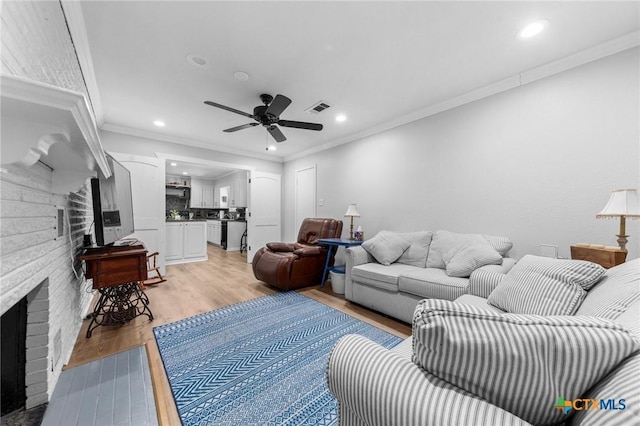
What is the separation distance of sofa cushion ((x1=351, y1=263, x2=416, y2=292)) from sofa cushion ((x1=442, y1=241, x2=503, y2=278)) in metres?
0.46

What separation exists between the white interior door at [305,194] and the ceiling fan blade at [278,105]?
7.83 feet

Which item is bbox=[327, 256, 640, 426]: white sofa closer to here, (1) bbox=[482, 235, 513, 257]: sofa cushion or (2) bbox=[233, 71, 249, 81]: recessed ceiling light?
(1) bbox=[482, 235, 513, 257]: sofa cushion

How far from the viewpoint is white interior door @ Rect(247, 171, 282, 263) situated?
17.3ft

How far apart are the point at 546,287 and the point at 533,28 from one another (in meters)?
1.92

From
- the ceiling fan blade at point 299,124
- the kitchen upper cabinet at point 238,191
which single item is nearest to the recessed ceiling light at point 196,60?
the ceiling fan blade at point 299,124

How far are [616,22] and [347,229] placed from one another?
356cm

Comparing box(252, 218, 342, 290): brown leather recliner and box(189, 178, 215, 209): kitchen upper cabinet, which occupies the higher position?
box(189, 178, 215, 209): kitchen upper cabinet

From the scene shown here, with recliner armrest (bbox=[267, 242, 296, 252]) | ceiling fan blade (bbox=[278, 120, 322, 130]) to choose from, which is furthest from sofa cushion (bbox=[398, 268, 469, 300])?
ceiling fan blade (bbox=[278, 120, 322, 130])

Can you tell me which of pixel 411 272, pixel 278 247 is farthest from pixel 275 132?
pixel 411 272

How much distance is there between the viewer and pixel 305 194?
17.2 ft

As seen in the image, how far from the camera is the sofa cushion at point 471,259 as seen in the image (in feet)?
7.47

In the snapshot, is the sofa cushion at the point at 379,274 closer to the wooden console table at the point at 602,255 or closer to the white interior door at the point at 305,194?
the wooden console table at the point at 602,255

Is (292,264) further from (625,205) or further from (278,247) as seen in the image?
(625,205)

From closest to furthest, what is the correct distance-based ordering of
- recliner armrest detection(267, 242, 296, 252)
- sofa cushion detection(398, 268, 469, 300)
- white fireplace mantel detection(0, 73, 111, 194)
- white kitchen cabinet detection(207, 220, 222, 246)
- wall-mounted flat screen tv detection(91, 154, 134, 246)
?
1. white fireplace mantel detection(0, 73, 111, 194)
2. wall-mounted flat screen tv detection(91, 154, 134, 246)
3. sofa cushion detection(398, 268, 469, 300)
4. recliner armrest detection(267, 242, 296, 252)
5. white kitchen cabinet detection(207, 220, 222, 246)
